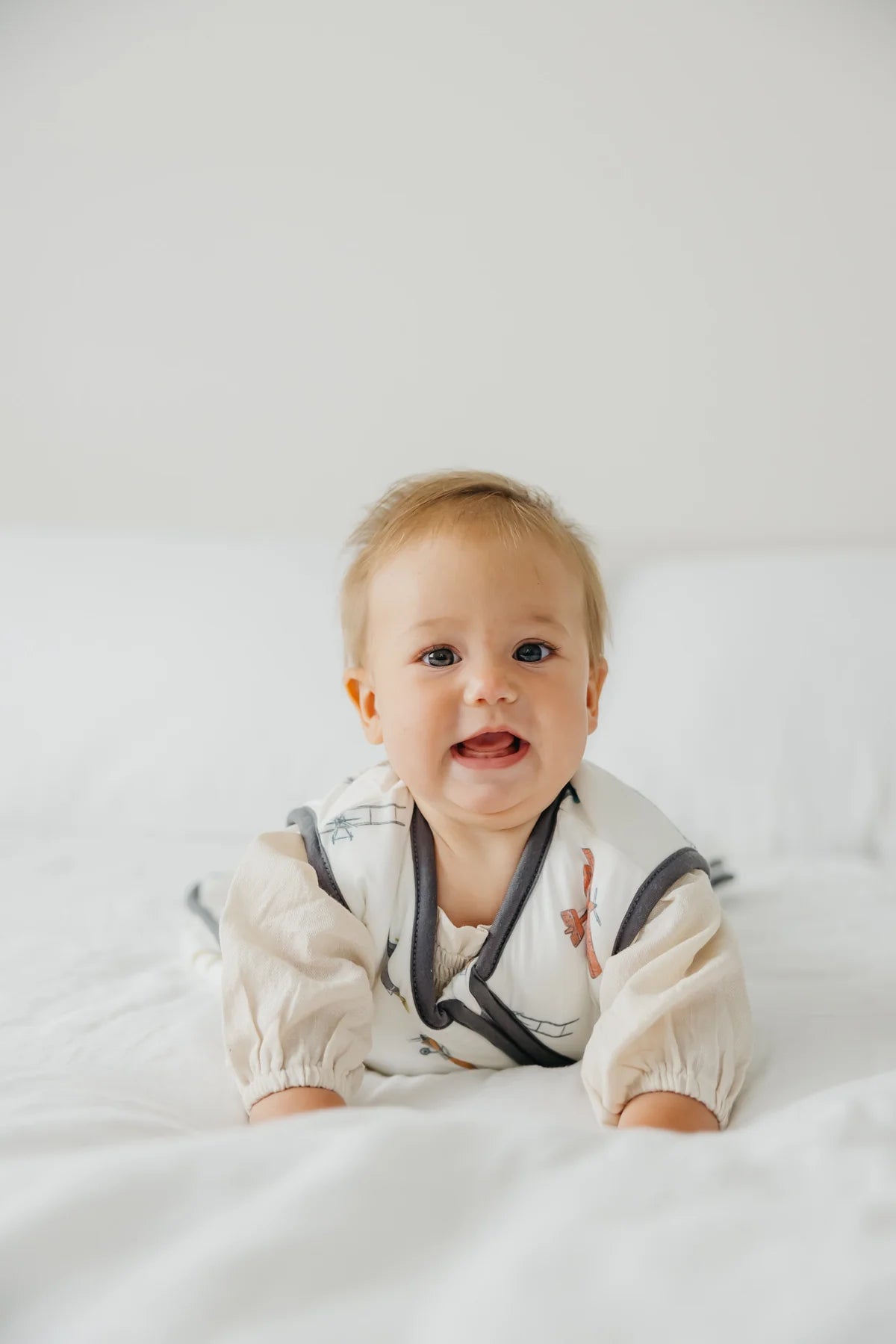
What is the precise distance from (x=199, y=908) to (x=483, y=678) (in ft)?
1.46

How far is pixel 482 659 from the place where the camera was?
83 centimetres

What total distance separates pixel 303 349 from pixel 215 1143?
1.49m

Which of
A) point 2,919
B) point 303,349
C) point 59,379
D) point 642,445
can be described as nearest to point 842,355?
point 642,445

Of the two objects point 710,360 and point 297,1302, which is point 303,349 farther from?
point 297,1302

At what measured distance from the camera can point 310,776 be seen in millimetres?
1431

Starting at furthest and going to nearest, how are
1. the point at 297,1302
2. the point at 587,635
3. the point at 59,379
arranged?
the point at 59,379 → the point at 587,635 → the point at 297,1302

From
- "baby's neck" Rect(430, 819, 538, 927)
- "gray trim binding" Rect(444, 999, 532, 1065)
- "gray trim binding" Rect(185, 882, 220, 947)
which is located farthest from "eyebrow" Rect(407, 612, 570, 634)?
"gray trim binding" Rect(185, 882, 220, 947)

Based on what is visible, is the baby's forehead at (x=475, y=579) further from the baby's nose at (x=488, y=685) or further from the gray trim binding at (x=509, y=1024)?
the gray trim binding at (x=509, y=1024)

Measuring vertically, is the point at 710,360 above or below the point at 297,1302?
above

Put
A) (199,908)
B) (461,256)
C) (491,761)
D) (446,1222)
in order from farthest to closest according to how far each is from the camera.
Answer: (461,256), (199,908), (491,761), (446,1222)

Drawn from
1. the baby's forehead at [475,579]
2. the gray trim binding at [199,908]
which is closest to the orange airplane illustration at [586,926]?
the baby's forehead at [475,579]

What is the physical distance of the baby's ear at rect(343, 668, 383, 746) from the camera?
0.92 m

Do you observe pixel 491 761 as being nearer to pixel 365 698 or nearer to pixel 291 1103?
pixel 365 698

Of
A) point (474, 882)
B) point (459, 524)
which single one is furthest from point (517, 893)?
point (459, 524)
